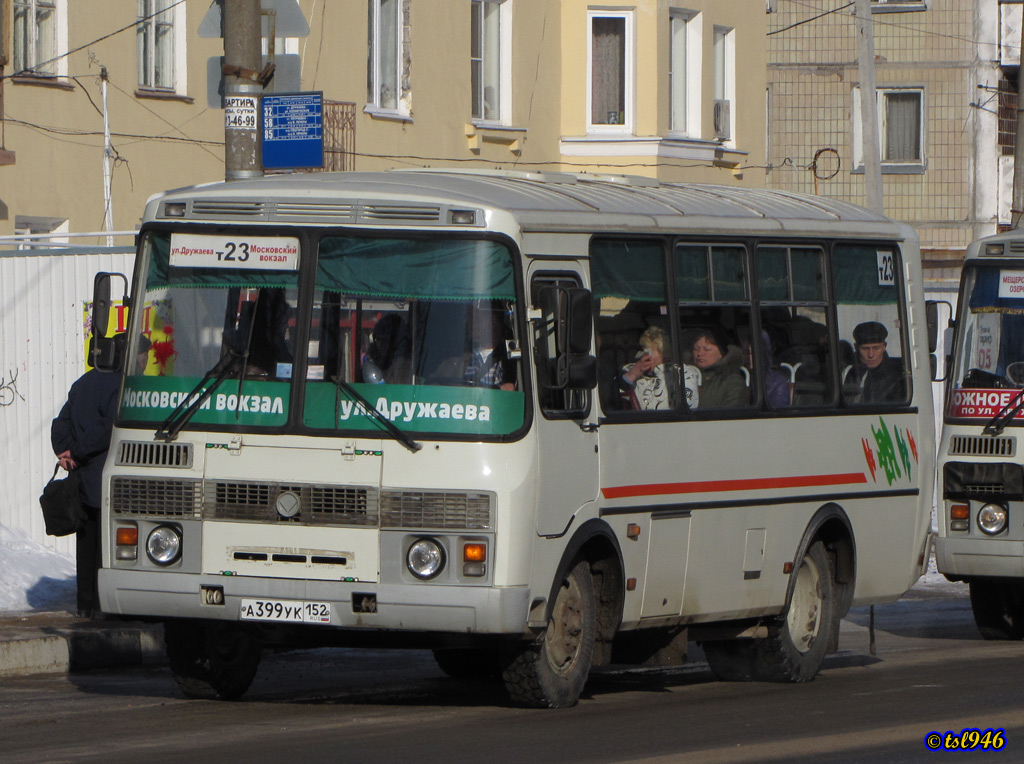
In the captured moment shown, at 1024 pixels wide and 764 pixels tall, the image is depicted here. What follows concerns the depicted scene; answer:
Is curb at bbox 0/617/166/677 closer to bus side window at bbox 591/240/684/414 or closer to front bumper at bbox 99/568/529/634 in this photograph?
front bumper at bbox 99/568/529/634

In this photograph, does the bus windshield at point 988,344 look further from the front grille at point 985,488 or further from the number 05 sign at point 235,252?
→ the number 05 sign at point 235,252

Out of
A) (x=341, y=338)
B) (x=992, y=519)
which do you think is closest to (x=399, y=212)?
(x=341, y=338)

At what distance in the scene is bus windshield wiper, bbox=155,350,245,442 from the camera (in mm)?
10039

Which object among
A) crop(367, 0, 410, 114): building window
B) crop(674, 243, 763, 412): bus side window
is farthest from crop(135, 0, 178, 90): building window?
crop(674, 243, 763, 412): bus side window

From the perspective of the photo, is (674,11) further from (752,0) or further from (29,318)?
(29,318)

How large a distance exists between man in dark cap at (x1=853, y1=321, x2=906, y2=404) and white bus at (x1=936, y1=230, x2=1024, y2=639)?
1791 mm

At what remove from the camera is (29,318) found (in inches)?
646

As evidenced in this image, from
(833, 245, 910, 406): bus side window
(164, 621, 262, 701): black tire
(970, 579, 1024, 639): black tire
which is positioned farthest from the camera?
(970, 579, 1024, 639): black tire

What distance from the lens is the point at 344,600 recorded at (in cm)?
973

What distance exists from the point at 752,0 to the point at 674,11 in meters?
2.70

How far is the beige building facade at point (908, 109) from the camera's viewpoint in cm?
4038

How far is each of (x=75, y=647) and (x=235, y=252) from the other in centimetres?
347

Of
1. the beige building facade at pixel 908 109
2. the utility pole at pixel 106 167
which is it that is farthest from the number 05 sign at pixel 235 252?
the beige building facade at pixel 908 109

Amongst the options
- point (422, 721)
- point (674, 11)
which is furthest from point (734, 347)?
point (674, 11)
